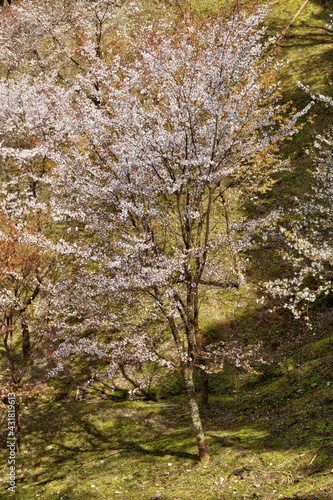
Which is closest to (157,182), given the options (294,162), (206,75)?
(206,75)

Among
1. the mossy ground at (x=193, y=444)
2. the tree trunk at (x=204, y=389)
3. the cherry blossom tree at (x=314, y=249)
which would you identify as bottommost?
the mossy ground at (x=193, y=444)

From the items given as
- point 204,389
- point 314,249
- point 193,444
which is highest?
point 314,249

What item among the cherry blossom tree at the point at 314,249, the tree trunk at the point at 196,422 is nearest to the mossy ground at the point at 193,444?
the tree trunk at the point at 196,422

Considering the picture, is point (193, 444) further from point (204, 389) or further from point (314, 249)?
point (314, 249)

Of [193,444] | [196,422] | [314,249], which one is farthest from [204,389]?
[314,249]

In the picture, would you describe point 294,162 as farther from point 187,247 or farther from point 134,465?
point 134,465

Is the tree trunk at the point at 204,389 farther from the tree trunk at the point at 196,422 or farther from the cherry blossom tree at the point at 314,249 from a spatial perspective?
the cherry blossom tree at the point at 314,249

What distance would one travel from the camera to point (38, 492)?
10625 millimetres

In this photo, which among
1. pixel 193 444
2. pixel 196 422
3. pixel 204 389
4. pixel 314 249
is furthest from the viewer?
pixel 204 389

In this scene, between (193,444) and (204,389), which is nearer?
(193,444)

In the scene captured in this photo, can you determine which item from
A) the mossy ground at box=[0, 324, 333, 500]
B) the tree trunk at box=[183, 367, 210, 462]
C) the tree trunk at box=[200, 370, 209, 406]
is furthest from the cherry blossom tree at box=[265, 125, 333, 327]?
the tree trunk at box=[200, 370, 209, 406]

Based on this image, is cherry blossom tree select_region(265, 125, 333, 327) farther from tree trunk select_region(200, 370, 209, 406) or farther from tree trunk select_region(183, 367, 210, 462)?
tree trunk select_region(200, 370, 209, 406)

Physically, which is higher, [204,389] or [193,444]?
[204,389]

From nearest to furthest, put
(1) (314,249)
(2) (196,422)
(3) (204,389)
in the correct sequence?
1. (1) (314,249)
2. (2) (196,422)
3. (3) (204,389)
